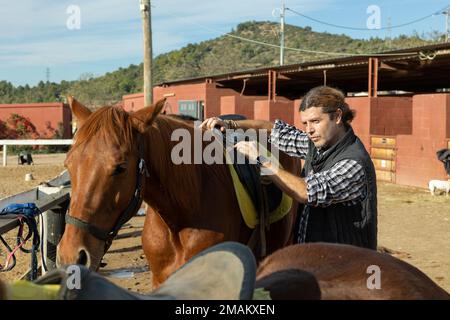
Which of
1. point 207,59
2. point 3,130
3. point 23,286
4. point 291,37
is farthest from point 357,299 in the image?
point 291,37

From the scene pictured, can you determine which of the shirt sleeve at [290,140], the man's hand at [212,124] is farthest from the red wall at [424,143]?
the man's hand at [212,124]

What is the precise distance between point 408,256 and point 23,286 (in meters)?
6.41

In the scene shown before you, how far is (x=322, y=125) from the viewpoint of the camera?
8.36 feet

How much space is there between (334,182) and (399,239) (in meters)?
5.80

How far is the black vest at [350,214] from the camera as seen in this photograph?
2.52 m

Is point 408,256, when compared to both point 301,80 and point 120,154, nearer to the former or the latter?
point 120,154

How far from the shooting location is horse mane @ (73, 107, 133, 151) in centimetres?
249

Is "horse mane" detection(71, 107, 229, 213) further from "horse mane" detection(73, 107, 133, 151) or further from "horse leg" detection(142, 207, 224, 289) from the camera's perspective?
"horse leg" detection(142, 207, 224, 289)

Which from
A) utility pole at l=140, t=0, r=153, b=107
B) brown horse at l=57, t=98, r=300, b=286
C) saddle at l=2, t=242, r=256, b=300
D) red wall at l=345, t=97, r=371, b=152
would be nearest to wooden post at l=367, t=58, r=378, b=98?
red wall at l=345, t=97, r=371, b=152

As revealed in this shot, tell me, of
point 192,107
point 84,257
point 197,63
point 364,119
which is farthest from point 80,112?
point 197,63

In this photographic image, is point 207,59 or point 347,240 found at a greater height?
point 207,59

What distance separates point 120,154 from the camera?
2477 millimetres

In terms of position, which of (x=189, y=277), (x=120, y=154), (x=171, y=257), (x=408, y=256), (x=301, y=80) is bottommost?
(x=408, y=256)
